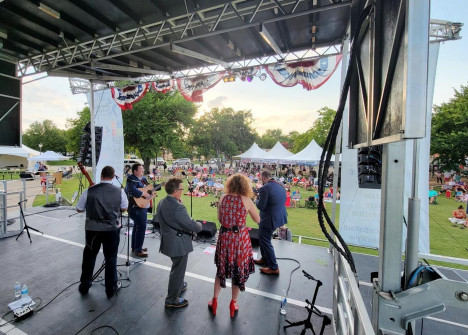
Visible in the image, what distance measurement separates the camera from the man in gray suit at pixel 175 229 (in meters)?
2.94

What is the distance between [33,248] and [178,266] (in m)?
4.40

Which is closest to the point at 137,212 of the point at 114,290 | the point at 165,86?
the point at 114,290

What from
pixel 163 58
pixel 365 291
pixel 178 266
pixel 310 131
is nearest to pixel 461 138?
pixel 310 131

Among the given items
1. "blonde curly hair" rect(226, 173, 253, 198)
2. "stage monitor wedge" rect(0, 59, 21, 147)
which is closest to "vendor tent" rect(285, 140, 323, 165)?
"blonde curly hair" rect(226, 173, 253, 198)

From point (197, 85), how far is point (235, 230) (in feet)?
18.6

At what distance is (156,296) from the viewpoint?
3.48 metres

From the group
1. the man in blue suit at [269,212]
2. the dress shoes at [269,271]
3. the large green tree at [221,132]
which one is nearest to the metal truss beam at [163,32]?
the man in blue suit at [269,212]

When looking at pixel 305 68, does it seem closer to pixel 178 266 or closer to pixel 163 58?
pixel 163 58

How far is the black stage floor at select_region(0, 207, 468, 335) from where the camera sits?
9.43ft

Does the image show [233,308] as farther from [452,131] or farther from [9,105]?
[452,131]

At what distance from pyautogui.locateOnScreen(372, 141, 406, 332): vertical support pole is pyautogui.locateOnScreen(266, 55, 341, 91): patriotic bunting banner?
5.15 metres

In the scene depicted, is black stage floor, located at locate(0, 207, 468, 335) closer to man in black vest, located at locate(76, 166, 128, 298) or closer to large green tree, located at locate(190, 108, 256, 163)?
man in black vest, located at locate(76, 166, 128, 298)

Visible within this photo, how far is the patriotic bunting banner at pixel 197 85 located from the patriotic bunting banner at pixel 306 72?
1.71m

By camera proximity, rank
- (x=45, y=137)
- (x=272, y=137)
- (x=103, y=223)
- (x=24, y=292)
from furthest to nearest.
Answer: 1. (x=272, y=137)
2. (x=45, y=137)
3. (x=103, y=223)
4. (x=24, y=292)
